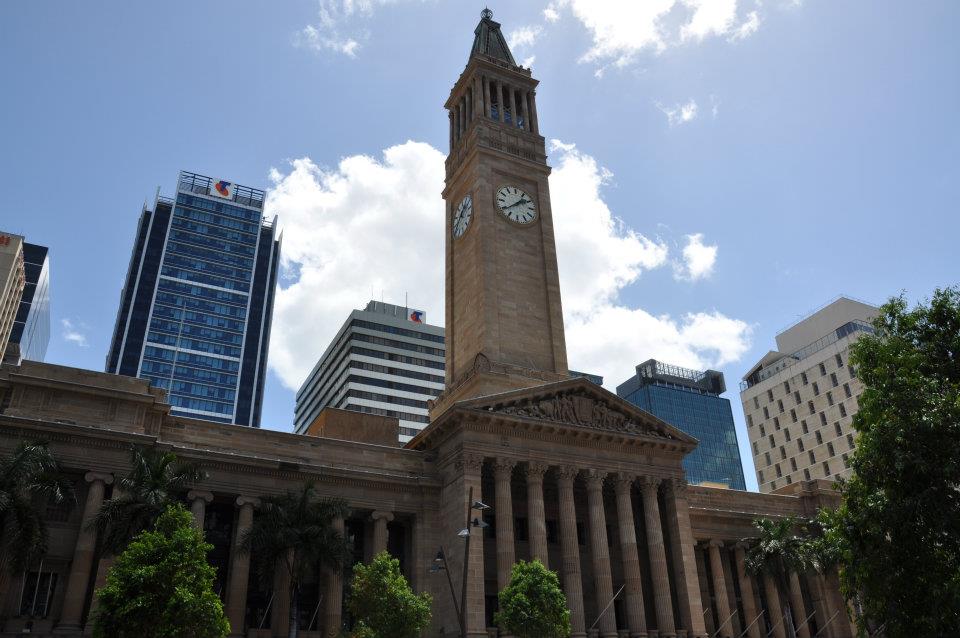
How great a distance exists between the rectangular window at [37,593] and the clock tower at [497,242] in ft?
91.1

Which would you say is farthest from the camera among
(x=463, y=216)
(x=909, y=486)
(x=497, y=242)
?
(x=463, y=216)

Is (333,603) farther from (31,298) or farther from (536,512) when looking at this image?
(31,298)

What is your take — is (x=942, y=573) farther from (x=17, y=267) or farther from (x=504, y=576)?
(x=17, y=267)

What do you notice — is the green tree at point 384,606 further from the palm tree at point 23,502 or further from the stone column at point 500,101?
the stone column at point 500,101

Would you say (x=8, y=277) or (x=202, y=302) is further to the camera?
(x=202, y=302)

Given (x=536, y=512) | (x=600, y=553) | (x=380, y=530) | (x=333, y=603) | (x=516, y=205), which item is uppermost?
(x=516, y=205)

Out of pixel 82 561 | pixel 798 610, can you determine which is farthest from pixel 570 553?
pixel 82 561

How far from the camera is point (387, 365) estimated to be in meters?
122

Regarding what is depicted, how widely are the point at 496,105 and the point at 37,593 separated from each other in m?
52.2

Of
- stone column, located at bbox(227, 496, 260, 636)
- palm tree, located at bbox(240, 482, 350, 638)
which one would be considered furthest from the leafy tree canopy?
stone column, located at bbox(227, 496, 260, 636)

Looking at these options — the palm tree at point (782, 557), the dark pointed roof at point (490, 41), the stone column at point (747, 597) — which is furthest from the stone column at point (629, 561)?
the dark pointed roof at point (490, 41)

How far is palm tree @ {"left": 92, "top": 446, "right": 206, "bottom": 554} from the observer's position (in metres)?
32.9

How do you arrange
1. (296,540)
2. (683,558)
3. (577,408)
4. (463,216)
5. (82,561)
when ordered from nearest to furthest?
(296,540) → (82,561) → (683,558) → (577,408) → (463,216)

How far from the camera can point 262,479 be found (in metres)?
44.3
